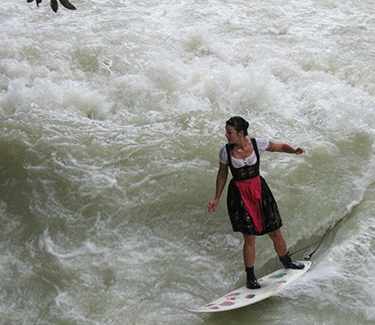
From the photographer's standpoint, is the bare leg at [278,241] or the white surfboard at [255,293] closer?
the white surfboard at [255,293]

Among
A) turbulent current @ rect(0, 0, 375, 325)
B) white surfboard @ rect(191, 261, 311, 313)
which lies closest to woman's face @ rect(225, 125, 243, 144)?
white surfboard @ rect(191, 261, 311, 313)

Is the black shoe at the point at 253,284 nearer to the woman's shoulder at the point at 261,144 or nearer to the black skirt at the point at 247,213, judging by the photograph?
the black skirt at the point at 247,213

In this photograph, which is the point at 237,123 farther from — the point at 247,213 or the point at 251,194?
the point at 247,213

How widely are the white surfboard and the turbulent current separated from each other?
0.11 m

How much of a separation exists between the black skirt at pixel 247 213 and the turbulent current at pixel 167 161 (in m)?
0.56

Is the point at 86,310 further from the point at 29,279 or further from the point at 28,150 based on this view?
the point at 28,150

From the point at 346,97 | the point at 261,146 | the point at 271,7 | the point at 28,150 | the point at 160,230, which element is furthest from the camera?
the point at 271,7

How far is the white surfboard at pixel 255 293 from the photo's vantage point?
466 cm

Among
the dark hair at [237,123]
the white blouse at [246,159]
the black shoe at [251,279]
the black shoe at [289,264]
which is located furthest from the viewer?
the black shoe at [289,264]

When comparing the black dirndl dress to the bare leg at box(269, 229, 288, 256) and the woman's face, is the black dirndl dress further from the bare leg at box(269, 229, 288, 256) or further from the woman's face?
the woman's face

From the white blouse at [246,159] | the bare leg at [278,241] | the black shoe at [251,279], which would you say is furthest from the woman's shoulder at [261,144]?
the black shoe at [251,279]

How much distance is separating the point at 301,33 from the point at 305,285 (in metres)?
5.75

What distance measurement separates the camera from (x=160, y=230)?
5707 mm

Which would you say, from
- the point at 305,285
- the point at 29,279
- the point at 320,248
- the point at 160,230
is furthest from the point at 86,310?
the point at 320,248
